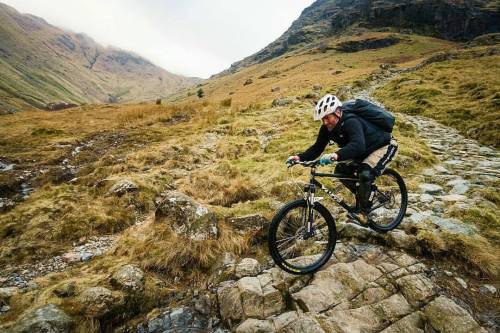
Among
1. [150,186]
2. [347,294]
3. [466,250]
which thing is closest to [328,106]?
[347,294]

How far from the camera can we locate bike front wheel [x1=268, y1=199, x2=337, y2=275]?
19.5ft

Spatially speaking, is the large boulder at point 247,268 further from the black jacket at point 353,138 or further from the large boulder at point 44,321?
the large boulder at point 44,321

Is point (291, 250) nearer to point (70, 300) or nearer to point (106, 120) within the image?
point (70, 300)

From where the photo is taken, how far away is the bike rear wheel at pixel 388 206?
721 cm

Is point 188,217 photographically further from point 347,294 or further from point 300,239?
point 347,294

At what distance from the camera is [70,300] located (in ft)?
18.0

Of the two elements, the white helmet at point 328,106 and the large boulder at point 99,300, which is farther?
the white helmet at point 328,106

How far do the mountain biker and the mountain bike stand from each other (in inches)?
9.0

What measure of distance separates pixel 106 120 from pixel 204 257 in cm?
2286

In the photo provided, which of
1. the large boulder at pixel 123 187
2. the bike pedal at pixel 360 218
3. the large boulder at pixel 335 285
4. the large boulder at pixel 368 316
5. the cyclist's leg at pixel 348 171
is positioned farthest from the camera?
the large boulder at pixel 123 187

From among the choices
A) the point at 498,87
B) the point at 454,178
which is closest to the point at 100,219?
the point at 454,178

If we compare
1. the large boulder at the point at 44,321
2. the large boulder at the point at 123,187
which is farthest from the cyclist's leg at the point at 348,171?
the large boulder at the point at 123,187

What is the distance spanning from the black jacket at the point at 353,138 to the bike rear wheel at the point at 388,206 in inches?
41.5

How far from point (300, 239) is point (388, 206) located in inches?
114
